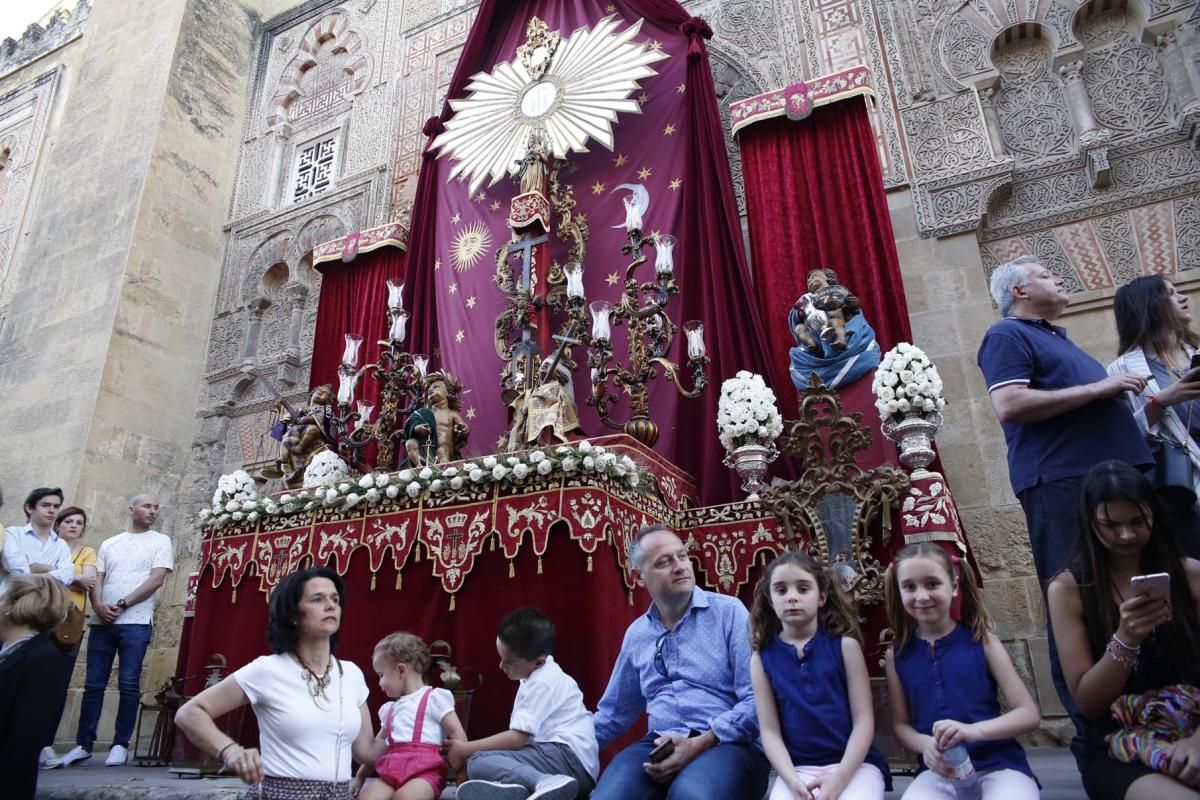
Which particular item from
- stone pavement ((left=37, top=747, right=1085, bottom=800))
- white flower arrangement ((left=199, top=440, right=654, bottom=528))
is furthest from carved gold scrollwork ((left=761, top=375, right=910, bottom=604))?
stone pavement ((left=37, top=747, right=1085, bottom=800))

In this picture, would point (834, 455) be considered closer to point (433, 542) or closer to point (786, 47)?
point (433, 542)

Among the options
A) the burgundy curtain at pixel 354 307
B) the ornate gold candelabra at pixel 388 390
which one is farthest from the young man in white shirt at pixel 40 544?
the burgundy curtain at pixel 354 307

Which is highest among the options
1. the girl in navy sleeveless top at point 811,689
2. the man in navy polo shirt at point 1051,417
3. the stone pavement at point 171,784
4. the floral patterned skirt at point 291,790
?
the man in navy polo shirt at point 1051,417

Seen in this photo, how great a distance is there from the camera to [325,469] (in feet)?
18.4

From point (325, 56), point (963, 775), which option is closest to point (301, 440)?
point (963, 775)

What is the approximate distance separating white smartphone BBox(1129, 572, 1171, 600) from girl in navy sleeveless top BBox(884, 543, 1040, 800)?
444mm

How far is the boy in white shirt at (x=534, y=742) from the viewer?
244 cm

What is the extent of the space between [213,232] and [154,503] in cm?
510

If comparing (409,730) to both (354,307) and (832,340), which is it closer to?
(832,340)

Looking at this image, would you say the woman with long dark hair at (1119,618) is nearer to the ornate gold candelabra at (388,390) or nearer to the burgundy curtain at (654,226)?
the burgundy curtain at (654,226)

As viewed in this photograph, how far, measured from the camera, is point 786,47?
716 cm

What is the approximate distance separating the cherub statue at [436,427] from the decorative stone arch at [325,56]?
19.1ft

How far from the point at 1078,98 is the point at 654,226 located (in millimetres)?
3263

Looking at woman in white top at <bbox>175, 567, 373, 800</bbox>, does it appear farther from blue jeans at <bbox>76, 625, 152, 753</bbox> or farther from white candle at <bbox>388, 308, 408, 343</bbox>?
white candle at <bbox>388, 308, 408, 343</bbox>
